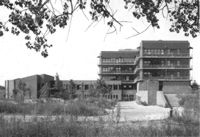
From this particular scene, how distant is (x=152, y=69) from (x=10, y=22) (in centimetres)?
6784

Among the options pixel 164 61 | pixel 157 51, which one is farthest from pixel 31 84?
pixel 164 61

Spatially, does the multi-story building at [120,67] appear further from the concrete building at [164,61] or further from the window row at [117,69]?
the concrete building at [164,61]

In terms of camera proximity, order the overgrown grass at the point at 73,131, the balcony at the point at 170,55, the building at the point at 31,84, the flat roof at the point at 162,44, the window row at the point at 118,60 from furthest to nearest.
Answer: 1. the window row at the point at 118,60
2. the building at the point at 31,84
3. the flat roof at the point at 162,44
4. the balcony at the point at 170,55
5. the overgrown grass at the point at 73,131

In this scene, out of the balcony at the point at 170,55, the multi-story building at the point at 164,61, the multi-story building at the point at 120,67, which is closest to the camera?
the multi-story building at the point at 164,61

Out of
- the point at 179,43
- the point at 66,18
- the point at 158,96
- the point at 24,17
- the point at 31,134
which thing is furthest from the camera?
the point at 179,43

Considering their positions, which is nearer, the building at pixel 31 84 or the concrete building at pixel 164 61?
the concrete building at pixel 164 61

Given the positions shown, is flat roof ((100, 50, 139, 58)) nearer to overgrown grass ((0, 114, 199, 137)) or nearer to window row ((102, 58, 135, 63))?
window row ((102, 58, 135, 63))

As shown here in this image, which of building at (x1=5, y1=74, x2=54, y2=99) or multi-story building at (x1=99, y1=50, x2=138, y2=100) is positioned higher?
multi-story building at (x1=99, y1=50, x2=138, y2=100)

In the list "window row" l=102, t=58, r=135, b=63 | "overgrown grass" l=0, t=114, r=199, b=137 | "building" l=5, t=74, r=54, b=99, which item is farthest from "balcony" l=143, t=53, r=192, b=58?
"overgrown grass" l=0, t=114, r=199, b=137

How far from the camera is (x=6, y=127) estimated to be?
313 inches

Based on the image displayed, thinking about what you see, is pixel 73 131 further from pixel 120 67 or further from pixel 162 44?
pixel 120 67

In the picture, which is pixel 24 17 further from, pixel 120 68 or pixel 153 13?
pixel 120 68

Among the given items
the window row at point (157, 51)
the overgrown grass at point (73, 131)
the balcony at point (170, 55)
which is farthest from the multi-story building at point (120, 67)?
the overgrown grass at point (73, 131)

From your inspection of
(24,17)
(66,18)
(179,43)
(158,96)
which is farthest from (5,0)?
(179,43)
